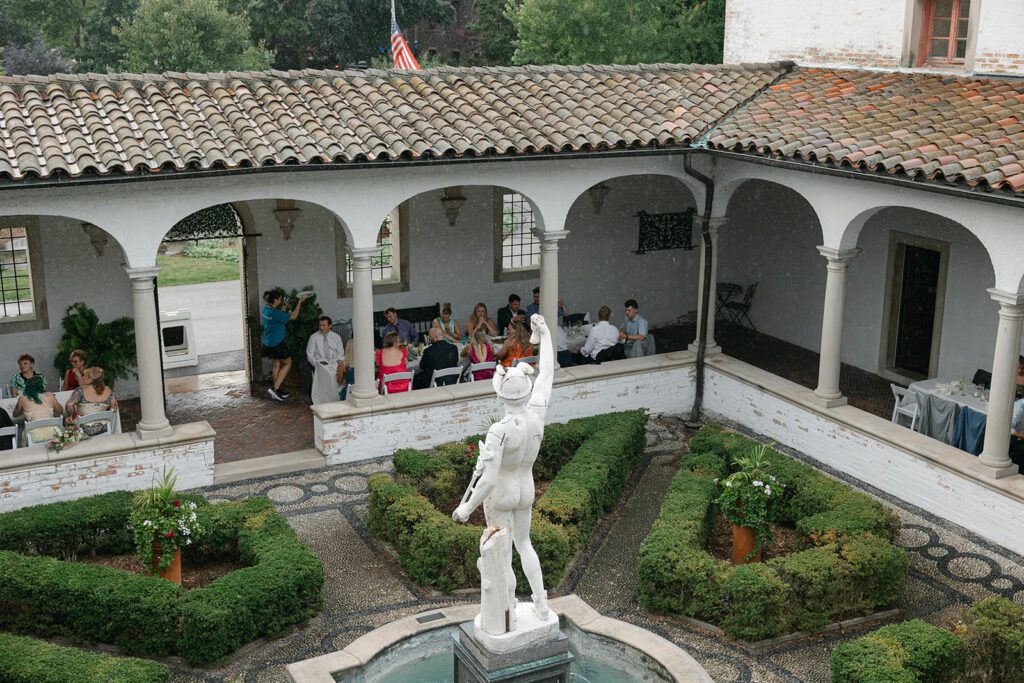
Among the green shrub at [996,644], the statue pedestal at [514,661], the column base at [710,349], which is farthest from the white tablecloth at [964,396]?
the statue pedestal at [514,661]

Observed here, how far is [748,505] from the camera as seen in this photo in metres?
11.2

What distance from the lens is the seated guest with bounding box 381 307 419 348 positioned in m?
16.3

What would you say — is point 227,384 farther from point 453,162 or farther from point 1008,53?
point 1008,53

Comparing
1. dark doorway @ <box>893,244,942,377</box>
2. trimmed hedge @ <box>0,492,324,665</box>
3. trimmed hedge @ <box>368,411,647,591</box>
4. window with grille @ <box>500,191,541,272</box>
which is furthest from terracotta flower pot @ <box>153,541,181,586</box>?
A: dark doorway @ <box>893,244,942,377</box>

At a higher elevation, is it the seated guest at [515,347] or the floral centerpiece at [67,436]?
the seated guest at [515,347]

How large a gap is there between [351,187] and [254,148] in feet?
4.52

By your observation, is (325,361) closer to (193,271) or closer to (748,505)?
(748,505)

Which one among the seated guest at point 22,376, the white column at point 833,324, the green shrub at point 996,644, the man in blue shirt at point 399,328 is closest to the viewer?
the green shrub at point 996,644

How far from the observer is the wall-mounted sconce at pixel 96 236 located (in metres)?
15.5

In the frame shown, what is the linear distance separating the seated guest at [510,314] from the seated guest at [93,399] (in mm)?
5648

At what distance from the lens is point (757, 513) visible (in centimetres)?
1120

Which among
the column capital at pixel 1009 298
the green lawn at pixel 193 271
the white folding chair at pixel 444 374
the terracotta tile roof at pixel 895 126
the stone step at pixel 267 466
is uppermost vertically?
the terracotta tile roof at pixel 895 126

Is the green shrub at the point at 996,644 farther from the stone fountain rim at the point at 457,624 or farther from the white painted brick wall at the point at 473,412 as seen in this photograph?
the white painted brick wall at the point at 473,412

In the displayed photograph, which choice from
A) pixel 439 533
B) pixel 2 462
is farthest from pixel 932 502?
pixel 2 462
